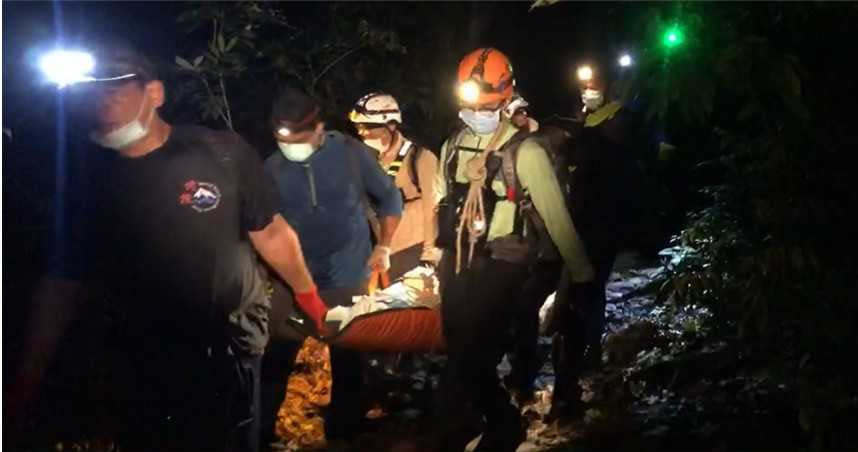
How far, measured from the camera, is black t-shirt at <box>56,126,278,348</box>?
451cm

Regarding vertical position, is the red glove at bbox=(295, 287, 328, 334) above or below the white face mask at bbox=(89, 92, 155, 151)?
below

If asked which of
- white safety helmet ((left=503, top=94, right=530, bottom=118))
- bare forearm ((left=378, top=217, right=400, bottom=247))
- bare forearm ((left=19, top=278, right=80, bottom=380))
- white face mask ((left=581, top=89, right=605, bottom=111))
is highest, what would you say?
white face mask ((left=581, top=89, right=605, bottom=111))

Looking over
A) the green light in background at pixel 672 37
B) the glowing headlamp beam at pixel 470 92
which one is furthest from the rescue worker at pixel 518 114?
the green light in background at pixel 672 37

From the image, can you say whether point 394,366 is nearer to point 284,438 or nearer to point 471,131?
point 284,438

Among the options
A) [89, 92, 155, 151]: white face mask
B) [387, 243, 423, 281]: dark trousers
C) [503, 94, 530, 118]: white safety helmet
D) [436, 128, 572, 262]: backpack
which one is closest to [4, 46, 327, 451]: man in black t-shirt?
[89, 92, 155, 151]: white face mask

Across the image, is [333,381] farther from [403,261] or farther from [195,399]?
[195,399]

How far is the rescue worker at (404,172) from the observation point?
18.3 ft

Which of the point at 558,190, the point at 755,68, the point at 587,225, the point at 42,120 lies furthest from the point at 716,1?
the point at 42,120

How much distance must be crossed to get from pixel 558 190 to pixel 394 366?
6.11ft

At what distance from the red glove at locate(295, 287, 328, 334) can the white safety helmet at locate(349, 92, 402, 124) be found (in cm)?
110

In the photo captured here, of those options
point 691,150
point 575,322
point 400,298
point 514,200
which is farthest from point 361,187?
point 691,150

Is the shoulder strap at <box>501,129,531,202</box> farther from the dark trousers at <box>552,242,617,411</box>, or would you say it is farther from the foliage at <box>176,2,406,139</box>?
the foliage at <box>176,2,406,139</box>

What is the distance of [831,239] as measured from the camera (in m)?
4.81

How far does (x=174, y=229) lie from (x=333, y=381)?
59.6 inches
